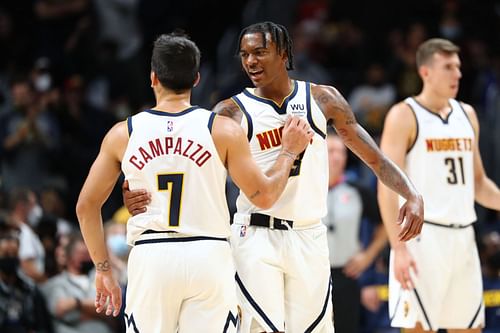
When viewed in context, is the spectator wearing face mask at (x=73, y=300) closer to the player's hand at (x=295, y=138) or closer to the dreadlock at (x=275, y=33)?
the dreadlock at (x=275, y=33)

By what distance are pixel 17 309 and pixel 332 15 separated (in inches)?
343

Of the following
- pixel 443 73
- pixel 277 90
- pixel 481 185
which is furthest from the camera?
pixel 481 185

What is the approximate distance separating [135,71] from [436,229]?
8.67 meters

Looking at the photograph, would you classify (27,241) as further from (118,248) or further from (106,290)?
(106,290)

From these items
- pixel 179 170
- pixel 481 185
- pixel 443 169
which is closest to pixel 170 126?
pixel 179 170

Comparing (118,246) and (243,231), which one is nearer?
(243,231)

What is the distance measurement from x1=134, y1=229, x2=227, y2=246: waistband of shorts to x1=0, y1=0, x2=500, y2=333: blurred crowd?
522cm

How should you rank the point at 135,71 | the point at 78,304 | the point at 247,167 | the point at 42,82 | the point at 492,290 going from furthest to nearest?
the point at 135,71 → the point at 42,82 → the point at 492,290 → the point at 78,304 → the point at 247,167

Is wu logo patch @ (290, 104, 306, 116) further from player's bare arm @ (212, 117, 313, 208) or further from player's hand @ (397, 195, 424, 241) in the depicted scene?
player's hand @ (397, 195, 424, 241)

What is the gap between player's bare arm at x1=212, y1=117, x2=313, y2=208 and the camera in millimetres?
6105

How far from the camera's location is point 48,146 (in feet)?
46.9

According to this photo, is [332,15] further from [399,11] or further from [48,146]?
[48,146]

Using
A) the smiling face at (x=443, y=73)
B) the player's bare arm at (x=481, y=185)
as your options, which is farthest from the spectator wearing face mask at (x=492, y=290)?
the smiling face at (x=443, y=73)

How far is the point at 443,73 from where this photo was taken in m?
8.40
